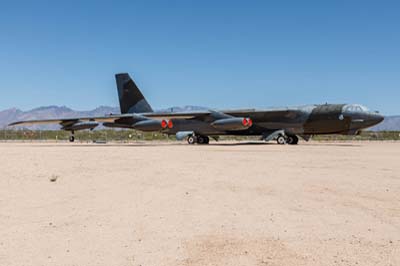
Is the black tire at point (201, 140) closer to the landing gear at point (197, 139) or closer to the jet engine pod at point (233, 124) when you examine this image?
the landing gear at point (197, 139)

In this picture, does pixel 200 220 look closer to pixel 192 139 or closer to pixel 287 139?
pixel 287 139

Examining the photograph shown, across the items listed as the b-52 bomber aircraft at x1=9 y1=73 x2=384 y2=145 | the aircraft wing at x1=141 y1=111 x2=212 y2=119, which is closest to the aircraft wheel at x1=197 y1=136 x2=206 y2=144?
the b-52 bomber aircraft at x1=9 y1=73 x2=384 y2=145

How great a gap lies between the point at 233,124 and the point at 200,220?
83.7ft

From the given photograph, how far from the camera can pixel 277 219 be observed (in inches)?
235

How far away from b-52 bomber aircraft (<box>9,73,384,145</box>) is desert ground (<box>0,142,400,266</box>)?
18.7 meters

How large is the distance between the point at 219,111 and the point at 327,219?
1117 inches

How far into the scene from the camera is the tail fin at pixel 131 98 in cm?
3800

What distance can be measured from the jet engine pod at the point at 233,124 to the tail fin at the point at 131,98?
29.3ft

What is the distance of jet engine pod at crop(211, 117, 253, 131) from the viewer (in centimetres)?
3111

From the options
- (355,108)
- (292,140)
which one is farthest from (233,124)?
(355,108)

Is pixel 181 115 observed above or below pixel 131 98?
below

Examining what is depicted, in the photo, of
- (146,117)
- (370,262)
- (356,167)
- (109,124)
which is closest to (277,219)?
(370,262)

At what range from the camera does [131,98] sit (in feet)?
125

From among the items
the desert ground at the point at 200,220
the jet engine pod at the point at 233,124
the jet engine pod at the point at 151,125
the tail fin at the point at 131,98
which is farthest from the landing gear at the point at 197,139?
the desert ground at the point at 200,220
